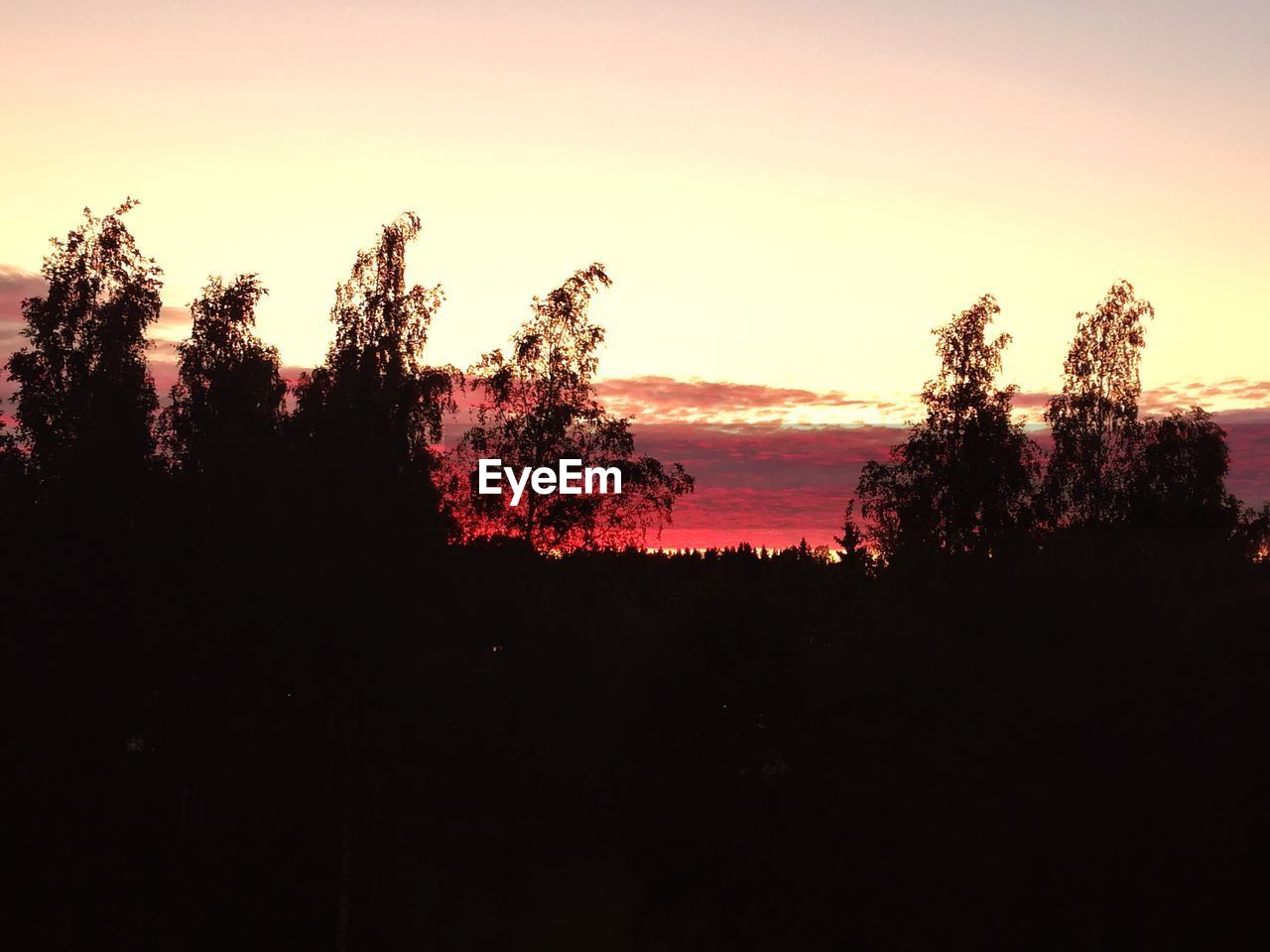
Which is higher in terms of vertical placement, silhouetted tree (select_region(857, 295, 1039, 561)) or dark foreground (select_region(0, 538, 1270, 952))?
silhouetted tree (select_region(857, 295, 1039, 561))

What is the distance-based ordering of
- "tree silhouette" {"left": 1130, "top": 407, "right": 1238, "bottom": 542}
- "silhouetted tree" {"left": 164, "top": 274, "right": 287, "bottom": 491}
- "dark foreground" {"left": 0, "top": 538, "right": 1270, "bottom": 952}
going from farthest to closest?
"tree silhouette" {"left": 1130, "top": 407, "right": 1238, "bottom": 542}, "silhouetted tree" {"left": 164, "top": 274, "right": 287, "bottom": 491}, "dark foreground" {"left": 0, "top": 538, "right": 1270, "bottom": 952}

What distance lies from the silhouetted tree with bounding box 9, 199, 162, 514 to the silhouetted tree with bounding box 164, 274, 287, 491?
1.47 meters

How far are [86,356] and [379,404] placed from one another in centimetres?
1306

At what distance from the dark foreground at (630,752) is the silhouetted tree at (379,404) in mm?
1891

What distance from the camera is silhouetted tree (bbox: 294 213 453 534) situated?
118 feet

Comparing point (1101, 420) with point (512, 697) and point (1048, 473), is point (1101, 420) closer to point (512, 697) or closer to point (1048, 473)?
point (1048, 473)

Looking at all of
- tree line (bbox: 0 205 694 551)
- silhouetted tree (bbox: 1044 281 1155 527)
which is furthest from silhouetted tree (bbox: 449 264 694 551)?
silhouetted tree (bbox: 1044 281 1155 527)

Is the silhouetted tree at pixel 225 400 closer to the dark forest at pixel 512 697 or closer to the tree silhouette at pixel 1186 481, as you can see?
the dark forest at pixel 512 697

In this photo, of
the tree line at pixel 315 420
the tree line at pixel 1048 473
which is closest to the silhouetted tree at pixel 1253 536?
the tree line at pixel 1048 473

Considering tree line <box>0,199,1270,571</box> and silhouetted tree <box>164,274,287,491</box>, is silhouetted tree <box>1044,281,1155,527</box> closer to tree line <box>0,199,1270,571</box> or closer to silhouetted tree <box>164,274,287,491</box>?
tree line <box>0,199,1270,571</box>

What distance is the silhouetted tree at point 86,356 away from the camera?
42.7 metres

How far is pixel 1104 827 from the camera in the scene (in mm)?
37469

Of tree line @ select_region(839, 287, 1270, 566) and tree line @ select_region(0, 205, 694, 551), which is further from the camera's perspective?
tree line @ select_region(839, 287, 1270, 566)

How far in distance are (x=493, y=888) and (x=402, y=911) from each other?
4.24m
